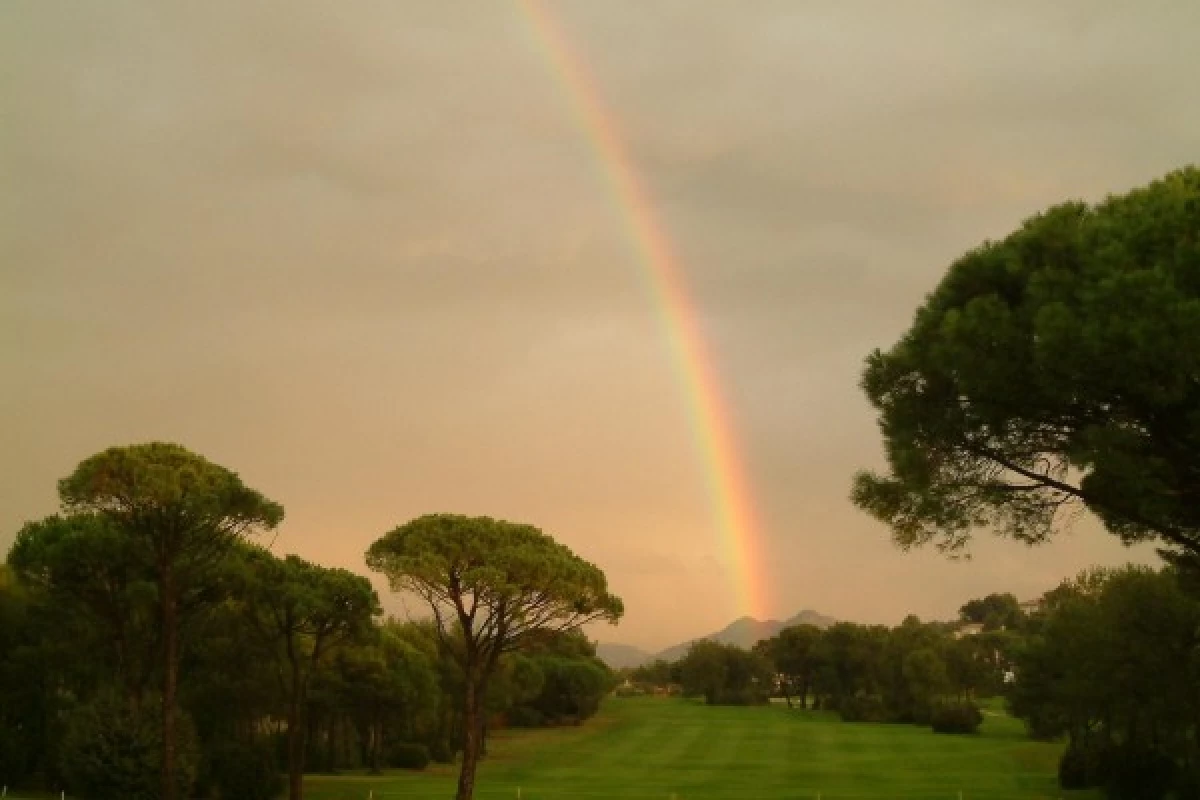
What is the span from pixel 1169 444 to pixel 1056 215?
4.43m

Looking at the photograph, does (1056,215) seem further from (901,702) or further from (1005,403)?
(901,702)

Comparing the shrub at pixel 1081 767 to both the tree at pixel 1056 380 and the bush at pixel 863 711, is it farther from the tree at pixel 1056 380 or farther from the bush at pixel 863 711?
the bush at pixel 863 711

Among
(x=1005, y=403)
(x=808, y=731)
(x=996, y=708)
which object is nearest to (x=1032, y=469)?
(x=1005, y=403)

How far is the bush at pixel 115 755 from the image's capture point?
35594 mm

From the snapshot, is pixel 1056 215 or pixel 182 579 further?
pixel 182 579

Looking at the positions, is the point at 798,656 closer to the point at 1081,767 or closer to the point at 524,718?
the point at 524,718

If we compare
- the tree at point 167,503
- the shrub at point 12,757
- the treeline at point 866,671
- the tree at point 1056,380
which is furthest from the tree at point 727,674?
the tree at point 1056,380

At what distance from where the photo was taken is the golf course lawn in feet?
173

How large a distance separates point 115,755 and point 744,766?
42537 mm

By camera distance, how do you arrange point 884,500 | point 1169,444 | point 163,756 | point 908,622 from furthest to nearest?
point 908,622
point 163,756
point 884,500
point 1169,444

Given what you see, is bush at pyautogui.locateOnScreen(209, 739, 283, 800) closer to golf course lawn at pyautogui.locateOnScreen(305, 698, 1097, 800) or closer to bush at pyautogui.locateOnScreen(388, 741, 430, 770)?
golf course lawn at pyautogui.locateOnScreen(305, 698, 1097, 800)

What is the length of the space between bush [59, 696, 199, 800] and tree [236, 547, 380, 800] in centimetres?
549

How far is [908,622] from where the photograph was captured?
13100 cm

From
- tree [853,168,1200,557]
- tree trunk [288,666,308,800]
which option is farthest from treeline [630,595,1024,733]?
tree [853,168,1200,557]
